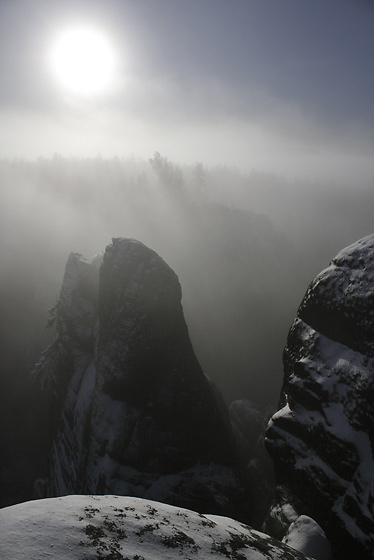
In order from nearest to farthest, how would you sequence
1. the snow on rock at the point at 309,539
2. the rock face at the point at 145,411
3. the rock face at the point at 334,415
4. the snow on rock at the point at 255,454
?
the rock face at the point at 334,415, the snow on rock at the point at 309,539, the rock face at the point at 145,411, the snow on rock at the point at 255,454

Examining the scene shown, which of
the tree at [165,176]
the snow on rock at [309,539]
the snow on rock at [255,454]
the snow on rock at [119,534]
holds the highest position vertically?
the tree at [165,176]

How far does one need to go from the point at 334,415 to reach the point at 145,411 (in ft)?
36.8

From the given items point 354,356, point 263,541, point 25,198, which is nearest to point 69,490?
point 263,541

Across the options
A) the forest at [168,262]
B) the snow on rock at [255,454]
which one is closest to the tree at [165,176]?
the forest at [168,262]

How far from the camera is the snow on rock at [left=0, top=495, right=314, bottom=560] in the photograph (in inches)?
254

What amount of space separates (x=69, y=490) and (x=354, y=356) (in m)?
19.3

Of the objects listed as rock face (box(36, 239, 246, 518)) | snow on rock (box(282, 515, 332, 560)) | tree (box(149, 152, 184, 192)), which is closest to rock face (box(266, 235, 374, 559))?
snow on rock (box(282, 515, 332, 560))

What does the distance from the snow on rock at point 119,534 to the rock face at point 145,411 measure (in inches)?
317

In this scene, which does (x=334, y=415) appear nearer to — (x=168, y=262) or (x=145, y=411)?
(x=145, y=411)

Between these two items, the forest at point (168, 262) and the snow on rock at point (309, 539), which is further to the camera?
the forest at point (168, 262)

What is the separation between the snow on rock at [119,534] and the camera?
6453 mm

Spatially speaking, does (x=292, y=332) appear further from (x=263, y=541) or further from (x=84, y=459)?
(x=84, y=459)

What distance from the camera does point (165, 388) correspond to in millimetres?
18531

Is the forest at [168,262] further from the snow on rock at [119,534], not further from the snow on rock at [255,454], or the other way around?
the snow on rock at [119,534]
